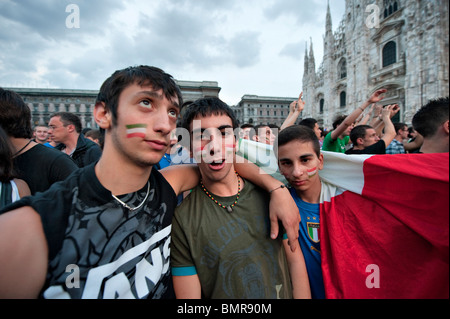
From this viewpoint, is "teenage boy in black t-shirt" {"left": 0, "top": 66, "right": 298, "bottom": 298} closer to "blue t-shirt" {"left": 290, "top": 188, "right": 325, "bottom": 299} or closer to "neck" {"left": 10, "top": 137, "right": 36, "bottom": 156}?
"blue t-shirt" {"left": 290, "top": 188, "right": 325, "bottom": 299}

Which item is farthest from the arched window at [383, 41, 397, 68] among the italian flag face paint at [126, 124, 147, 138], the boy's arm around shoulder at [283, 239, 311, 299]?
the italian flag face paint at [126, 124, 147, 138]

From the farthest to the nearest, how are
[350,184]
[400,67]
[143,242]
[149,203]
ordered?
[400,67], [350,184], [149,203], [143,242]

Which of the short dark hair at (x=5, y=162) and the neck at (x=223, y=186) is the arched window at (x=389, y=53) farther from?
the short dark hair at (x=5, y=162)

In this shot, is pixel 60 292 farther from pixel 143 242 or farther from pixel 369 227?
pixel 369 227

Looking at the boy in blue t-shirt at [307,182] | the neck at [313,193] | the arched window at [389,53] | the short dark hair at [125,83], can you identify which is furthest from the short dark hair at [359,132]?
the arched window at [389,53]

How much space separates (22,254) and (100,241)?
282 millimetres

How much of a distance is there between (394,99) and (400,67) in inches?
103

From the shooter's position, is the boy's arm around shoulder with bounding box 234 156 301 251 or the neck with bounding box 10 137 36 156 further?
the neck with bounding box 10 137 36 156

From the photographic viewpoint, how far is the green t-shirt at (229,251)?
1.34 m

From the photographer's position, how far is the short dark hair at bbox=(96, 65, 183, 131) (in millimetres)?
1286

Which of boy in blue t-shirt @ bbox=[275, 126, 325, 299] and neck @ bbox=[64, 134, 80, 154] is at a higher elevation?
neck @ bbox=[64, 134, 80, 154]

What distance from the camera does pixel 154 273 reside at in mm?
1213
